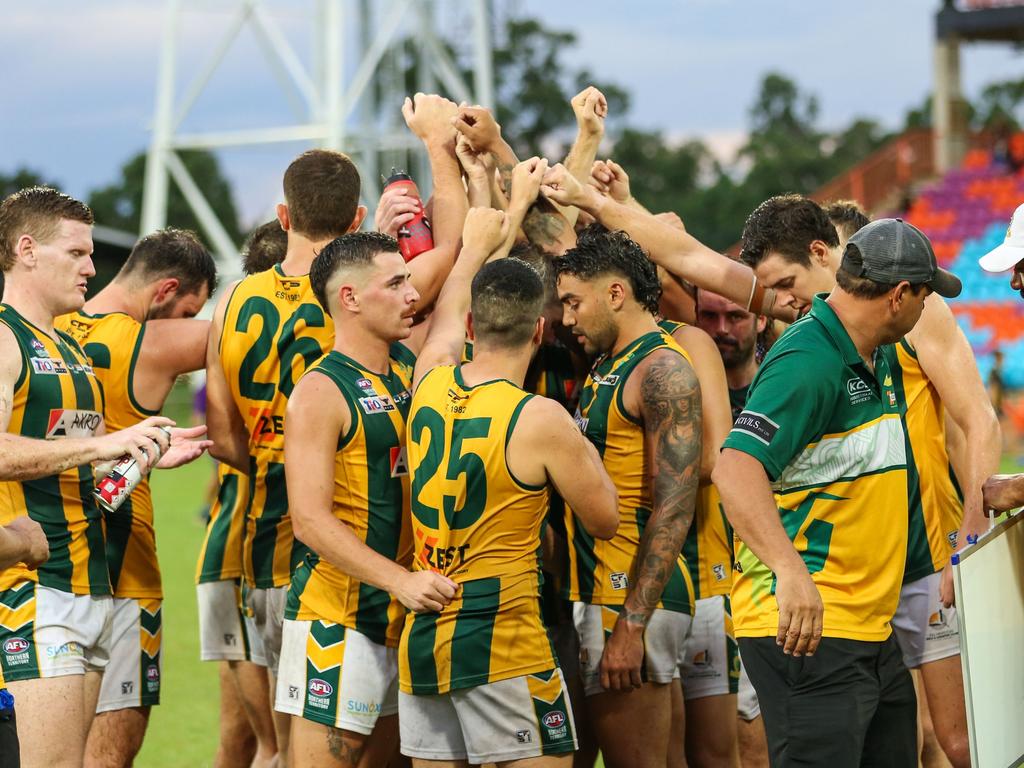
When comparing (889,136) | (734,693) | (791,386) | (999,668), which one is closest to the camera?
(791,386)

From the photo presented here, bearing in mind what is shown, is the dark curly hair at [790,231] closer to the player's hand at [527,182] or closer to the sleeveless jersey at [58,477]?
the player's hand at [527,182]

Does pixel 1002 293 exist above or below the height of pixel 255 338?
above

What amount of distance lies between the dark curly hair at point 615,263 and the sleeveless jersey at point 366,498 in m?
0.90

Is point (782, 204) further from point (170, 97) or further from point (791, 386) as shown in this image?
point (170, 97)

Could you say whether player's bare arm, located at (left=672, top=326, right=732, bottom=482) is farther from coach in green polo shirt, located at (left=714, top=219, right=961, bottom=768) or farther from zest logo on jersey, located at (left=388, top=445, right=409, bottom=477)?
zest logo on jersey, located at (left=388, top=445, right=409, bottom=477)

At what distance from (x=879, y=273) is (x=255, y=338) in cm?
270

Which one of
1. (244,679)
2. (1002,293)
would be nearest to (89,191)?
(1002,293)

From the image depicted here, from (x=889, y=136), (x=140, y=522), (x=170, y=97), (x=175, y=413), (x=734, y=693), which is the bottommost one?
(x=734, y=693)

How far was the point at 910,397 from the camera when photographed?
5645mm

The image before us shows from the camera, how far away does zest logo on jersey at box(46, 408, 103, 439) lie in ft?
17.2

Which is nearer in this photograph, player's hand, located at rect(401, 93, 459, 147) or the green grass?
player's hand, located at rect(401, 93, 459, 147)

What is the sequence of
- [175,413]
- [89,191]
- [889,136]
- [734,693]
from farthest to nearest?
1. [89,191]
2. [889,136]
3. [175,413]
4. [734,693]

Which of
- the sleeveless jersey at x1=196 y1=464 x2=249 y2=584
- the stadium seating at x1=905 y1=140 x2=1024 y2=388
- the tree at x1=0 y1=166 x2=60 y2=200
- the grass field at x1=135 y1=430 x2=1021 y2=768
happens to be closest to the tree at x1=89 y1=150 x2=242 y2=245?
the tree at x1=0 y1=166 x2=60 y2=200

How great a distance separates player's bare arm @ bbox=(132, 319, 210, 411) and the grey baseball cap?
2.96m
